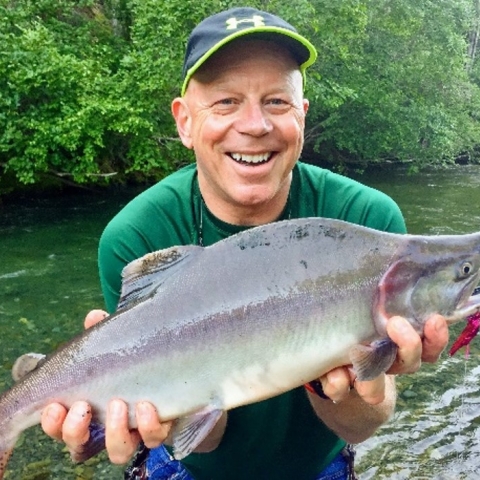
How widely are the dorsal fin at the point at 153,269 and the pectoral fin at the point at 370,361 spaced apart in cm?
65

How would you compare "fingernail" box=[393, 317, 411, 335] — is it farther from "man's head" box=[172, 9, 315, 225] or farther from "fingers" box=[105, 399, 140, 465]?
"fingers" box=[105, 399, 140, 465]

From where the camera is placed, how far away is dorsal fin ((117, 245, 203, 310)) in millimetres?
2137

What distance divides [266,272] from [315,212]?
0.65 m

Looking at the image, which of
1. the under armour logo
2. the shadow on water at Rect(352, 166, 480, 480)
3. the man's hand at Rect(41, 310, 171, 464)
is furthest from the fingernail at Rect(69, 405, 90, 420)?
the shadow on water at Rect(352, 166, 480, 480)

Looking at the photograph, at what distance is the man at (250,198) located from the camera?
2.42 m

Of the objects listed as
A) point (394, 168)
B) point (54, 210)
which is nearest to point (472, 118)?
point (394, 168)

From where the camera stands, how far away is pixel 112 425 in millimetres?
2072

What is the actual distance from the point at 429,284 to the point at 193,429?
952mm

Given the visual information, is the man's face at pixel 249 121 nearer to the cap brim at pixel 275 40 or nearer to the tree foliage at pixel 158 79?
the cap brim at pixel 275 40

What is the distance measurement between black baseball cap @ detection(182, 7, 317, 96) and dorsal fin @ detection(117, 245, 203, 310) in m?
0.80

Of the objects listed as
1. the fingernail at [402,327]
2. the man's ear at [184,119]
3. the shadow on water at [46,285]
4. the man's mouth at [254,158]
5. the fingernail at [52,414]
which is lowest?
the shadow on water at [46,285]

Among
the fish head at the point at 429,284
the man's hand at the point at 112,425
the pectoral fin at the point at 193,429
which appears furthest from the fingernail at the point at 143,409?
the fish head at the point at 429,284

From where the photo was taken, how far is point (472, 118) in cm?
2948

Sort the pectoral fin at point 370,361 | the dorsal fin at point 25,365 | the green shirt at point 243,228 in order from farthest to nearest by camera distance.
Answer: the green shirt at point 243,228
the dorsal fin at point 25,365
the pectoral fin at point 370,361
